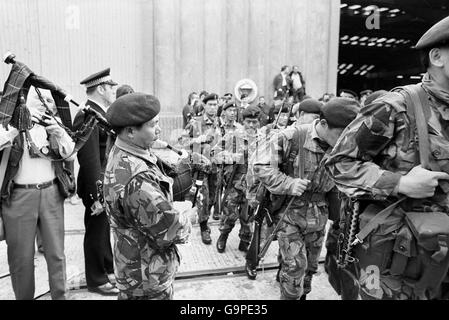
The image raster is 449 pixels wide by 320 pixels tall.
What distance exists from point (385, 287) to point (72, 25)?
9894mm

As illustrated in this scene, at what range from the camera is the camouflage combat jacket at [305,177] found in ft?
10.7

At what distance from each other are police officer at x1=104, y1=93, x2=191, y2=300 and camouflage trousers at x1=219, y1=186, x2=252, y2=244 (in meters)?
2.57

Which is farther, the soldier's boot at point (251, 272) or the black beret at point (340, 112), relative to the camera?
the soldier's boot at point (251, 272)

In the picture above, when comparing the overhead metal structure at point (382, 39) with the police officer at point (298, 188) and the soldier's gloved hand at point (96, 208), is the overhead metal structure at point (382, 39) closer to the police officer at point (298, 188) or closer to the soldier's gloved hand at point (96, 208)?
the police officer at point (298, 188)

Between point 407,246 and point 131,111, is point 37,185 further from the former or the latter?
point 407,246

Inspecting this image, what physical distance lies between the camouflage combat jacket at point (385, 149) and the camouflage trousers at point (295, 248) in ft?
4.26

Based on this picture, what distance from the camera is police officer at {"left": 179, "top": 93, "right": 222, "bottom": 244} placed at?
5383mm

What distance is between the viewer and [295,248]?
3256mm

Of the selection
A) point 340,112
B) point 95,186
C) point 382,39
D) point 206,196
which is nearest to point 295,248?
point 340,112

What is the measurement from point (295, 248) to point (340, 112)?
125 centimetres

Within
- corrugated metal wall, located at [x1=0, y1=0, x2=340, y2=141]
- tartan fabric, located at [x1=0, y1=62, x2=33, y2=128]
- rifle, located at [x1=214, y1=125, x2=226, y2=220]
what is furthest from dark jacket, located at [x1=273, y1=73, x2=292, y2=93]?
tartan fabric, located at [x1=0, y1=62, x2=33, y2=128]

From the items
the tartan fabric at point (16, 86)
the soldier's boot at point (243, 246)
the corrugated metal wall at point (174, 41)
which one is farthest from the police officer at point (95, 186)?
the corrugated metal wall at point (174, 41)

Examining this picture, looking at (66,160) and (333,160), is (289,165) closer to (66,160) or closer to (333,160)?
(333,160)
